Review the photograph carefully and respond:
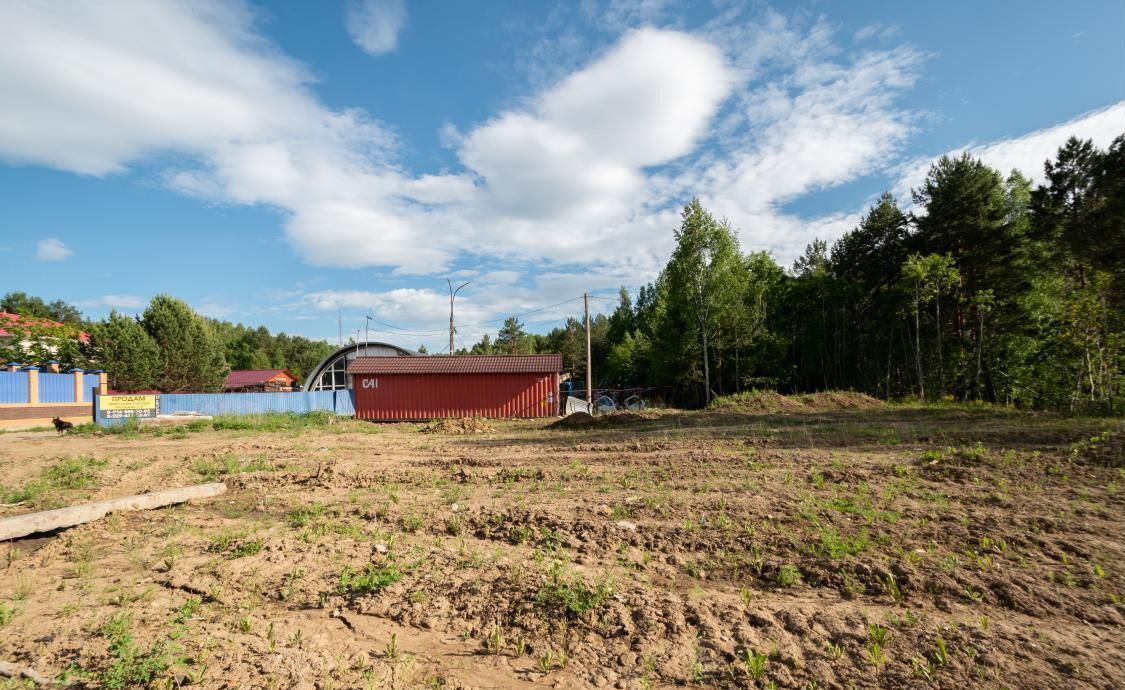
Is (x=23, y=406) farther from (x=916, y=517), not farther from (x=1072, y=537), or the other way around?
(x=1072, y=537)

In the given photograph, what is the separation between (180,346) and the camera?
113ft

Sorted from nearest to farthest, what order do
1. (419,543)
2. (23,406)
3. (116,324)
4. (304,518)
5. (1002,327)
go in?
(419,543) < (304,518) < (23,406) < (1002,327) < (116,324)

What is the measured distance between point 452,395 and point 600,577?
2103 centimetres

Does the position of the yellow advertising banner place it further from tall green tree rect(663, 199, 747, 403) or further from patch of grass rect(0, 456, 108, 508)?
tall green tree rect(663, 199, 747, 403)

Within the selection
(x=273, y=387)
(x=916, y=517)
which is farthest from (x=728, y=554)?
(x=273, y=387)

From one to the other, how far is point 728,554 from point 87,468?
492 inches

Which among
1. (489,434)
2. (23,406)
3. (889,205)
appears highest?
(889,205)

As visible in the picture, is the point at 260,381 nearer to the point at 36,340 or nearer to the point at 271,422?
the point at 36,340

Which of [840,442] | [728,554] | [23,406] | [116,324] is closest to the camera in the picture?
[728,554]

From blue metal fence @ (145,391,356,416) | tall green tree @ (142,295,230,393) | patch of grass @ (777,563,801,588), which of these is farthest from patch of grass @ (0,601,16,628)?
tall green tree @ (142,295,230,393)

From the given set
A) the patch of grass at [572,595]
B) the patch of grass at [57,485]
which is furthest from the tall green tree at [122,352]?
the patch of grass at [572,595]

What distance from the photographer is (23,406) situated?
2116 cm

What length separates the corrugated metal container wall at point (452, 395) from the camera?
970 inches

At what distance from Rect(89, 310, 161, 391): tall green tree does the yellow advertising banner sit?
39.7 ft
